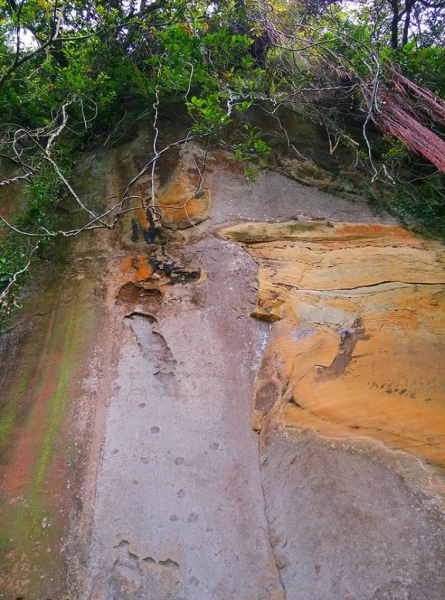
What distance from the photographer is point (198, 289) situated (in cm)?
338

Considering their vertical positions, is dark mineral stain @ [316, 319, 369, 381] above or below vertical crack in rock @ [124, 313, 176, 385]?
above

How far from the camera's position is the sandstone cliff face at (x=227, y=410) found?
7.36 feet

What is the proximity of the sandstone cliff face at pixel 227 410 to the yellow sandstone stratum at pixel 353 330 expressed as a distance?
0.5 inches

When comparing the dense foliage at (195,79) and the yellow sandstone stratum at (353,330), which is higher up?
the dense foliage at (195,79)

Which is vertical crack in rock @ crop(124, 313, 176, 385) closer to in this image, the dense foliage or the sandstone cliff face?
the sandstone cliff face

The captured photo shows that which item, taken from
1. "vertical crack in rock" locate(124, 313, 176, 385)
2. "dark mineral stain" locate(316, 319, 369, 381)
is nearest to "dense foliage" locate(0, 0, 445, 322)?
"vertical crack in rock" locate(124, 313, 176, 385)

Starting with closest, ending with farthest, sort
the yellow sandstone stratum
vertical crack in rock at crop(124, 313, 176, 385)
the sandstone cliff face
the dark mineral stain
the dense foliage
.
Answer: the sandstone cliff face → the yellow sandstone stratum → the dark mineral stain → vertical crack in rock at crop(124, 313, 176, 385) → the dense foliage

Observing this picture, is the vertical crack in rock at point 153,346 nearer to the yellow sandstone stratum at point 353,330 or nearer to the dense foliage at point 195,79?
the yellow sandstone stratum at point 353,330

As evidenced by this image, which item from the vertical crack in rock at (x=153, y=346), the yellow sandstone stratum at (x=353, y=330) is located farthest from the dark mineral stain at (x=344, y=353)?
the vertical crack in rock at (x=153, y=346)

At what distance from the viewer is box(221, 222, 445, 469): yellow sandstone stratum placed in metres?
2.63

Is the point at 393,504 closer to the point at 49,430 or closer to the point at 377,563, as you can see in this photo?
the point at 377,563

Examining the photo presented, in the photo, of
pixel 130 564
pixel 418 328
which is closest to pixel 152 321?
pixel 130 564

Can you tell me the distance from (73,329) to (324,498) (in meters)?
1.91

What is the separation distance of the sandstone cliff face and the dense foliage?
2.04 feet
